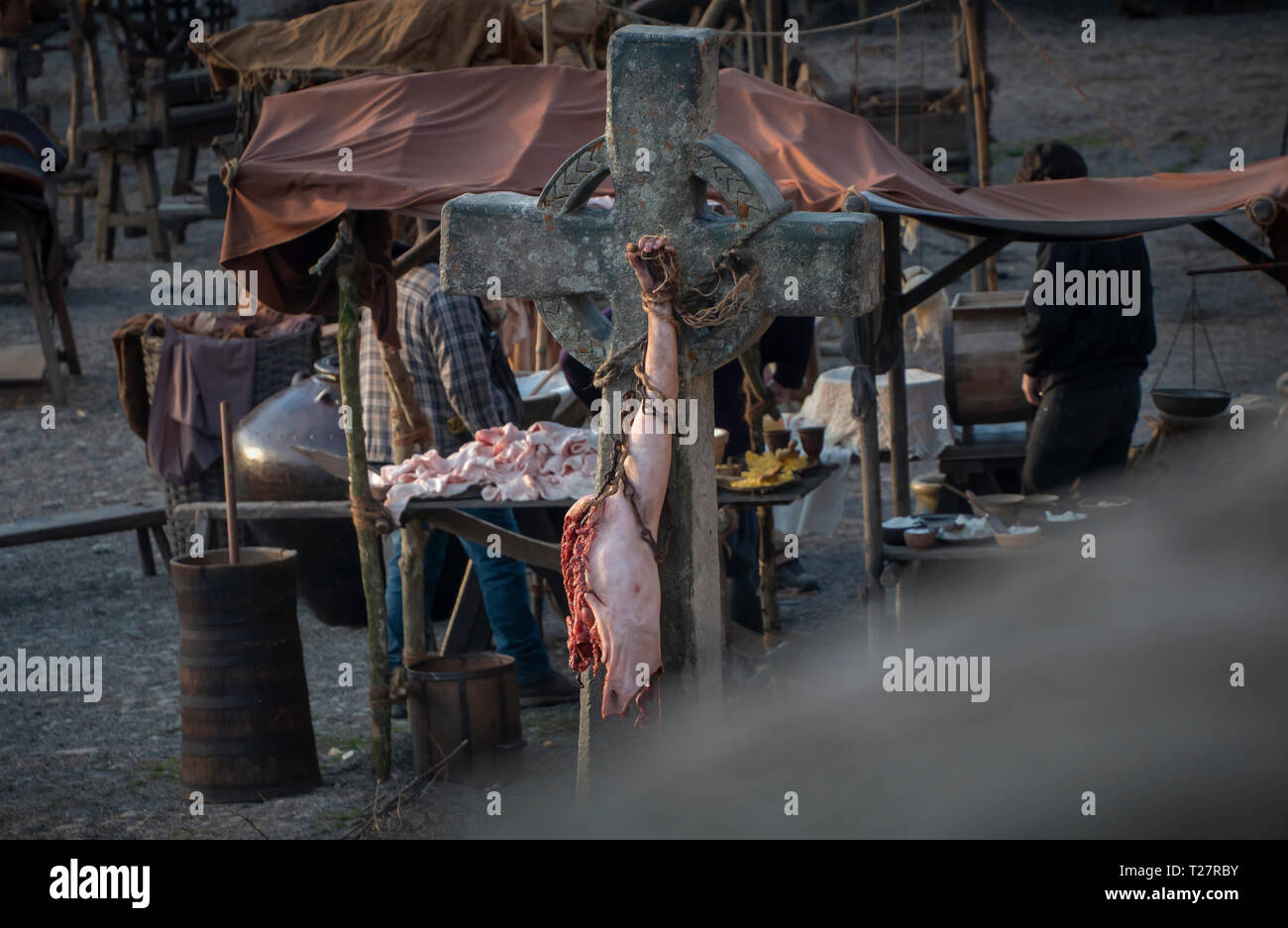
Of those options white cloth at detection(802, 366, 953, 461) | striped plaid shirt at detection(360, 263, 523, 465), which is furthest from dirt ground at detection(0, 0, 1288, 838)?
striped plaid shirt at detection(360, 263, 523, 465)

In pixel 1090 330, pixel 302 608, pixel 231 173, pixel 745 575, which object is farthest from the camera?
pixel 302 608

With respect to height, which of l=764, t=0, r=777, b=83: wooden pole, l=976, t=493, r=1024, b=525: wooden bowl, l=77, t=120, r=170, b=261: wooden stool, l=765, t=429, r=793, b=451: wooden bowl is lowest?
l=976, t=493, r=1024, b=525: wooden bowl

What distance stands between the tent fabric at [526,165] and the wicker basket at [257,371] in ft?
10.8

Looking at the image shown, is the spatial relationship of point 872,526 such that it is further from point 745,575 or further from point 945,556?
point 745,575

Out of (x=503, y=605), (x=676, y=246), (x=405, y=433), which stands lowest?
(x=503, y=605)

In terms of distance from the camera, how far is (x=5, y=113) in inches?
539

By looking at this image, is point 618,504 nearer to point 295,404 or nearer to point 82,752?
point 82,752

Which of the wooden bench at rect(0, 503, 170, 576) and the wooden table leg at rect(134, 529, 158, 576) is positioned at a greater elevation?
the wooden bench at rect(0, 503, 170, 576)

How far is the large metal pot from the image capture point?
8.09 metres

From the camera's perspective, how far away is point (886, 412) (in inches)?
408

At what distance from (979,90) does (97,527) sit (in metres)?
7.33

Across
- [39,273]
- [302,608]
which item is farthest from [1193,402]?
[39,273]

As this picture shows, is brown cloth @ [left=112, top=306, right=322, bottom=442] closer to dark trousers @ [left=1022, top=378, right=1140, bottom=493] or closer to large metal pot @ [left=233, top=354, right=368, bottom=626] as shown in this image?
large metal pot @ [left=233, top=354, right=368, bottom=626]

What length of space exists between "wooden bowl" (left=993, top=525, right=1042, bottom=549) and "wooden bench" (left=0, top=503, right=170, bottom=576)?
5.21 meters
